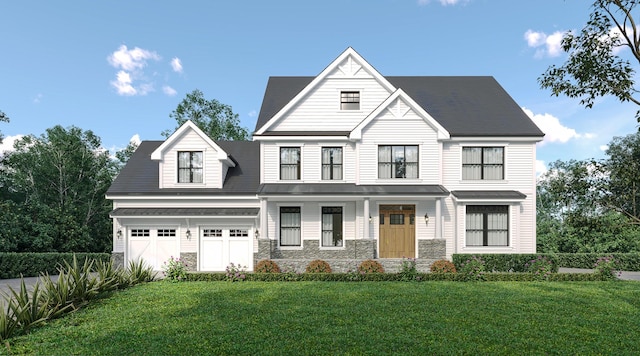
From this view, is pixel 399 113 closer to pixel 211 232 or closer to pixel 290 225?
pixel 290 225

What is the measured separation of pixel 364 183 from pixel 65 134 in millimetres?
32229

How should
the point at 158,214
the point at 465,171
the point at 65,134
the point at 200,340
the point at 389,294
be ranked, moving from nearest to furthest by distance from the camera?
the point at 200,340 < the point at 389,294 < the point at 158,214 < the point at 465,171 < the point at 65,134

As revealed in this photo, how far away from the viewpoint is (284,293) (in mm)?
11688

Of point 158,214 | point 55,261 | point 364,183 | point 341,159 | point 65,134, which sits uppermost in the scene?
point 65,134

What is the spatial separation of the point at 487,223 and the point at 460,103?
7.72 meters

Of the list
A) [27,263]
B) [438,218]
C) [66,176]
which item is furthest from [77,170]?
[438,218]

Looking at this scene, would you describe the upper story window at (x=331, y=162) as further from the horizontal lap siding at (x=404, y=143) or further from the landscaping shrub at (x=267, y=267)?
the landscaping shrub at (x=267, y=267)

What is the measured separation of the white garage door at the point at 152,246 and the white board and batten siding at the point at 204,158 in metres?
2.79

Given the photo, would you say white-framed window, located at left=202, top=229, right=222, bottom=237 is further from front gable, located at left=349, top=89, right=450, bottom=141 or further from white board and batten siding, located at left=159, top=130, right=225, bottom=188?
front gable, located at left=349, top=89, right=450, bottom=141

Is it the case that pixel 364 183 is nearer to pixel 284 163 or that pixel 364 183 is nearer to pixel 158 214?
pixel 284 163

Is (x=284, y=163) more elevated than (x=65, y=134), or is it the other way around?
(x=65, y=134)

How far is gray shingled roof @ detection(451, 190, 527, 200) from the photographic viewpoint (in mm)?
18656

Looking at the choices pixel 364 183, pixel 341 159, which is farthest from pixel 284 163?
pixel 364 183

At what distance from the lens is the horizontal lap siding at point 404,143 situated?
19203 mm
